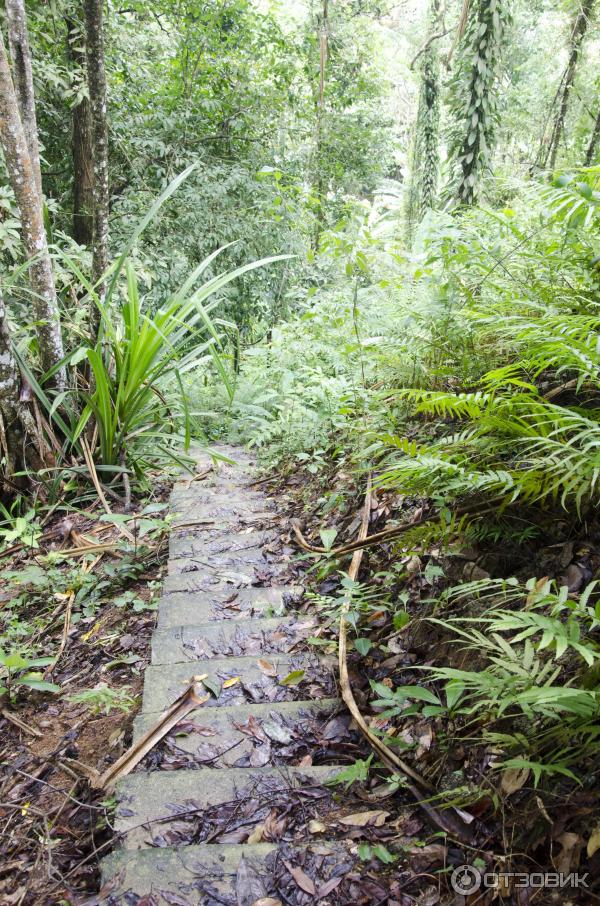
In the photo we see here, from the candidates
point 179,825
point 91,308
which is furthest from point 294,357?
point 179,825

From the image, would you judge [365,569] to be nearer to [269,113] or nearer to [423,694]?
[423,694]

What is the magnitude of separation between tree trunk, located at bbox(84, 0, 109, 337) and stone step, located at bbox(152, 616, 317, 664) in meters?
2.06

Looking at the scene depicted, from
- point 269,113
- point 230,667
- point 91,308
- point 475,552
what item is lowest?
point 230,667

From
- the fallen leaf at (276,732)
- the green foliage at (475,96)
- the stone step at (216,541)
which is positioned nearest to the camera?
the fallen leaf at (276,732)

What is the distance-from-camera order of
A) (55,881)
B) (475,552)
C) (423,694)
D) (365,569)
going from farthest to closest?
(365,569), (475,552), (423,694), (55,881)

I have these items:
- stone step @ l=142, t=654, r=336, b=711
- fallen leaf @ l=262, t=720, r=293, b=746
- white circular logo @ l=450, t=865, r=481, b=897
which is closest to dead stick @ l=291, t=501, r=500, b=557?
stone step @ l=142, t=654, r=336, b=711

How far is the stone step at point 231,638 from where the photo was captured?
1.91 metres

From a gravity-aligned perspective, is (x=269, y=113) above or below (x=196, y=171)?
above

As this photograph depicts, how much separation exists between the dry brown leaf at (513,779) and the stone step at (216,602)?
111cm

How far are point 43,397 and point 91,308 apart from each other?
660mm

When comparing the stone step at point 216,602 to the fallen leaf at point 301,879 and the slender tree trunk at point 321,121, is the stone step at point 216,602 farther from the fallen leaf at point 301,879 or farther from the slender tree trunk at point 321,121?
the slender tree trunk at point 321,121

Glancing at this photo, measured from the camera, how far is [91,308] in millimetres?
3314

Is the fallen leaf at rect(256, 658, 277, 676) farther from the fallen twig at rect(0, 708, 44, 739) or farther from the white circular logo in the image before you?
the white circular logo

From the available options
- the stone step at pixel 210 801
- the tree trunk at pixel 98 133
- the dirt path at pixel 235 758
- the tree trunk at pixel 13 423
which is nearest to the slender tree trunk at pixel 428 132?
the tree trunk at pixel 98 133
